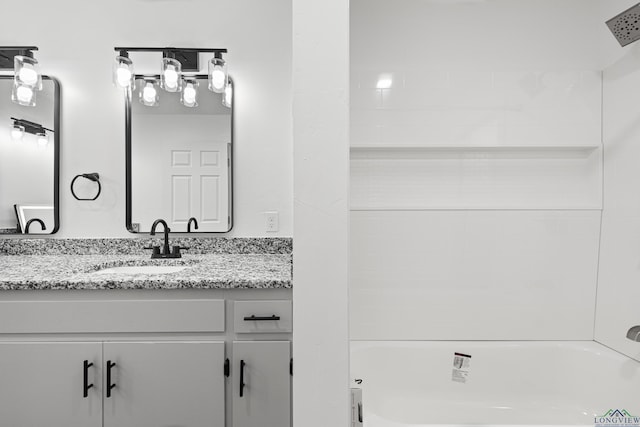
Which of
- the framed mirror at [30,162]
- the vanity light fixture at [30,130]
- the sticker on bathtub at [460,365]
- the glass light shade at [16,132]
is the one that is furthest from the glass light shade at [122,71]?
the sticker on bathtub at [460,365]

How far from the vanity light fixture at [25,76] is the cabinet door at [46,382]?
4.09ft

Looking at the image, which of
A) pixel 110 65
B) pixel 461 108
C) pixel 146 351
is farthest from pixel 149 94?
pixel 461 108

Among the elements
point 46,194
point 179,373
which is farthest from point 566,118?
point 46,194

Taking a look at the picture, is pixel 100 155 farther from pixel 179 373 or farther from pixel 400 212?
pixel 400 212

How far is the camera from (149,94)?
6.85ft

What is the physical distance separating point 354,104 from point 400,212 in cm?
58

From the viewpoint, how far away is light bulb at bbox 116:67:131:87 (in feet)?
6.61

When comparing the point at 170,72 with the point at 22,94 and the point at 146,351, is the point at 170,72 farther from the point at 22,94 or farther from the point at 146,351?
the point at 146,351

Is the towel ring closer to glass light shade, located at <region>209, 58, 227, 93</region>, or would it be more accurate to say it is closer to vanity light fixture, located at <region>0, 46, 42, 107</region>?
vanity light fixture, located at <region>0, 46, 42, 107</region>

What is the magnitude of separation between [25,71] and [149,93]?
581 mm

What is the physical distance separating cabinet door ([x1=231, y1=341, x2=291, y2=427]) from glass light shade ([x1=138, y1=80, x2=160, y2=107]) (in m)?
1.35

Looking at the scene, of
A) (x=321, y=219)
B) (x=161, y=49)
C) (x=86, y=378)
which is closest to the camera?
(x=321, y=219)

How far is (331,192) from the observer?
815mm

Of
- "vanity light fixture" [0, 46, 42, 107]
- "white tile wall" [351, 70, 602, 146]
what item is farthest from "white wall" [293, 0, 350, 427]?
"vanity light fixture" [0, 46, 42, 107]
